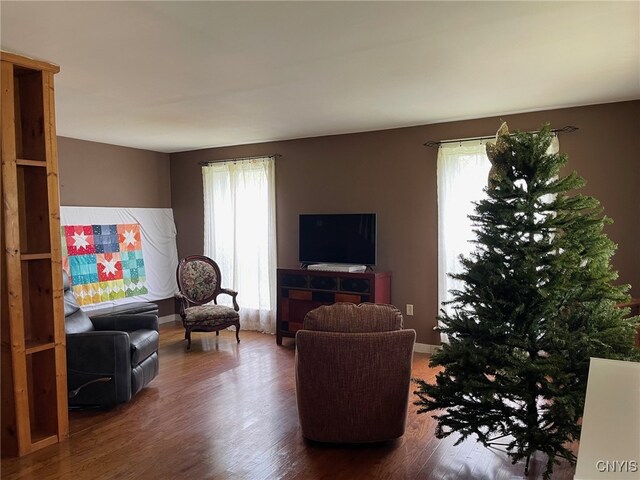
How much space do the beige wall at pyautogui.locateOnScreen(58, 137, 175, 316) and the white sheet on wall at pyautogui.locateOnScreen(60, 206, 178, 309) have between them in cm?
11

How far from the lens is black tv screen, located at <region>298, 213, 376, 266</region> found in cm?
517

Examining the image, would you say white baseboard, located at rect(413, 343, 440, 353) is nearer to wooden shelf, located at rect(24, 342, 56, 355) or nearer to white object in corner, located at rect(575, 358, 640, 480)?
wooden shelf, located at rect(24, 342, 56, 355)

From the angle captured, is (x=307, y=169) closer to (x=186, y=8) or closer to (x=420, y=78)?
(x=420, y=78)

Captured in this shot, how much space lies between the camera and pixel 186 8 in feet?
7.25

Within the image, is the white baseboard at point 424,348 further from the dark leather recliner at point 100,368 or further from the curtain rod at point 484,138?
the dark leather recliner at point 100,368

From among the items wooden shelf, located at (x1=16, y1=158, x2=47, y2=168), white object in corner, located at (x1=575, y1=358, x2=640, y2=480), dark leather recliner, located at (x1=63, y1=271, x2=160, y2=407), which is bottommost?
dark leather recliner, located at (x1=63, y1=271, x2=160, y2=407)

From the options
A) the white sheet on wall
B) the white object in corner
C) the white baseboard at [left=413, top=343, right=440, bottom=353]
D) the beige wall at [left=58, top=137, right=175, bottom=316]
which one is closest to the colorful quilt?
the white sheet on wall

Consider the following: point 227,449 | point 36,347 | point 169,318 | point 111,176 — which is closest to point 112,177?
point 111,176

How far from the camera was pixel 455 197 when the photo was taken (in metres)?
4.77

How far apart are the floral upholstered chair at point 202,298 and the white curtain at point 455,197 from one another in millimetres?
2429

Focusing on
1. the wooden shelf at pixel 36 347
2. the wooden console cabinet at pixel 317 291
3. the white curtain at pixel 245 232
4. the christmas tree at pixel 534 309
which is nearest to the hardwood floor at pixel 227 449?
the christmas tree at pixel 534 309

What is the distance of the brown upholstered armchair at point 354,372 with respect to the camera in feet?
9.12

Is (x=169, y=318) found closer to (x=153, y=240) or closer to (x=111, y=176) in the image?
(x=153, y=240)

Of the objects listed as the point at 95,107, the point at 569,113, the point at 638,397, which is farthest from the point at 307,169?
the point at 638,397
